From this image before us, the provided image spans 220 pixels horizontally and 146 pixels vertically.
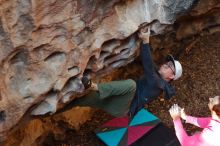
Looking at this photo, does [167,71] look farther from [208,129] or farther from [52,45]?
[52,45]

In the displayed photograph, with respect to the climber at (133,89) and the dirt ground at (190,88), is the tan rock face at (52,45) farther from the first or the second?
the dirt ground at (190,88)

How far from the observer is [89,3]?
326cm

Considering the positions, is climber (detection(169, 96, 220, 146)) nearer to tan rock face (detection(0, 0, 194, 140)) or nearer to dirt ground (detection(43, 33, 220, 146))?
tan rock face (detection(0, 0, 194, 140))

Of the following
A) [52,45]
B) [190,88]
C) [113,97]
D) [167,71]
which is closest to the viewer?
[52,45]

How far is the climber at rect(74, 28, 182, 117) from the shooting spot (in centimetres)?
348

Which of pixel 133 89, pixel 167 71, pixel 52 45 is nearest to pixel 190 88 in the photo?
pixel 167 71

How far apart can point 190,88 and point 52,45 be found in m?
2.56

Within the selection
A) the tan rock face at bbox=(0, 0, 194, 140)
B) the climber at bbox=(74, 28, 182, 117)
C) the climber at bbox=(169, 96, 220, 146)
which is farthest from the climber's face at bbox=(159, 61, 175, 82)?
the tan rock face at bbox=(0, 0, 194, 140)

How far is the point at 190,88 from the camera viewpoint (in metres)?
5.26

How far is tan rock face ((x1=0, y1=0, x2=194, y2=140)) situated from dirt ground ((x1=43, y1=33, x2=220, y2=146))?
1125mm

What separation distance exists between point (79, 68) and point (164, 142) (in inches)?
63.8

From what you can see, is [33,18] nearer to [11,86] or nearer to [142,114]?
[11,86]

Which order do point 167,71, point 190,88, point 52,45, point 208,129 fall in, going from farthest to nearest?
point 190,88
point 167,71
point 208,129
point 52,45

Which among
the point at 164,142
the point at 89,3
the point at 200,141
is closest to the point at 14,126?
the point at 89,3
